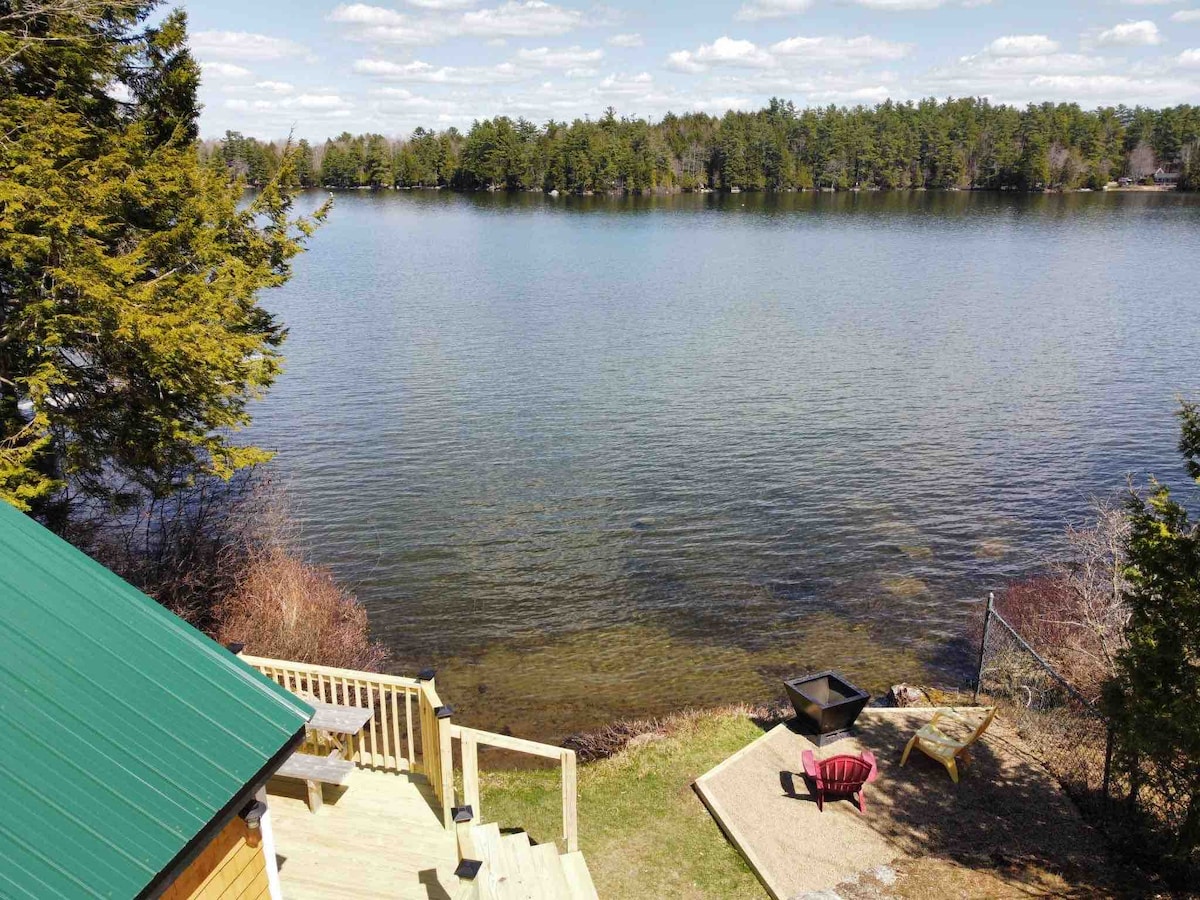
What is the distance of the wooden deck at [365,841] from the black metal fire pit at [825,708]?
631cm

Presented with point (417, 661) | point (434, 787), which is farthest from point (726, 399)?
point (434, 787)

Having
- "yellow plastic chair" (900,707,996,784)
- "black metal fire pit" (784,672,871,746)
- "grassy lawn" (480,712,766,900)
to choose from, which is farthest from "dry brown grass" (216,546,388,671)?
"yellow plastic chair" (900,707,996,784)

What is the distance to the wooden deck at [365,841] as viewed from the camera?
358 inches

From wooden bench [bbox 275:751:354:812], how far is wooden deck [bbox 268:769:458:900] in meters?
0.27

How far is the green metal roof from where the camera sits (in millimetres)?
5520

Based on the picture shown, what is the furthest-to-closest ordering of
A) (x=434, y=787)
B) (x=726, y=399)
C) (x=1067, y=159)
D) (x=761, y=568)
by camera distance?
(x=1067, y=159) → (x=726, y=399) → (x=761, y=568) → (x=434, y=787)

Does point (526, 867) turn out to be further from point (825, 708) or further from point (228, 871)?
point (825, 708)

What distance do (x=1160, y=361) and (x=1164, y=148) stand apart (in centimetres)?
13637

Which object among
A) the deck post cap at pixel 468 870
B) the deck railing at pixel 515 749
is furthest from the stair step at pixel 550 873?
the deck post cap at pixel 468 870

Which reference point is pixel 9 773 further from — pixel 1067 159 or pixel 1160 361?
pixel 1067 159

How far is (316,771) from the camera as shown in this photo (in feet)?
32.1

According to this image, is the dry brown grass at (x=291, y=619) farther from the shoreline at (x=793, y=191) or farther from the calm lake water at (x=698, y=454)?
the shoreline at (x=793, y=191)

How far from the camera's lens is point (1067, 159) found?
141 m

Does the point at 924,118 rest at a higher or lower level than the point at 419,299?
higher
